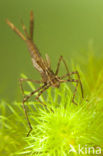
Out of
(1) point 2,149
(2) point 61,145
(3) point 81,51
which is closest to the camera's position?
(2) point 61,145

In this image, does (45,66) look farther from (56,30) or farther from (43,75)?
(56,30)

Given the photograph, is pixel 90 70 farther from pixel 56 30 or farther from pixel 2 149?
pixel 2 149

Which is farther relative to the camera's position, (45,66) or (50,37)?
(50,37)

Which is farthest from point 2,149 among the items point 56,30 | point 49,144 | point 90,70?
point 56,30

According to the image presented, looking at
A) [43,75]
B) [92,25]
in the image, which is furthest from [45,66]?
[92,25]

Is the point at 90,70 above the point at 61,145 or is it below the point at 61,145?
above

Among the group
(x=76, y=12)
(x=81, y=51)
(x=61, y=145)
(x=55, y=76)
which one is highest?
(x=76, y=12)

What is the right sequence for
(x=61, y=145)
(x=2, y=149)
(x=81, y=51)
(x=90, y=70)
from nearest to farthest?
(x=61, y=145) < (x=2, y=149) < (x=90, y=70) < (x=81, y=51)
